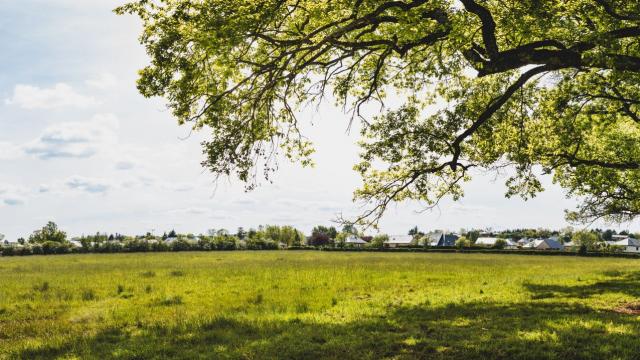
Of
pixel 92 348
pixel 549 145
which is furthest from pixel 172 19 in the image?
pixel 549 145

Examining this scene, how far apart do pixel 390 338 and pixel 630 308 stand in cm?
919

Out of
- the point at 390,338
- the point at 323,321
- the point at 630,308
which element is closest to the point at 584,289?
the point at 630,308

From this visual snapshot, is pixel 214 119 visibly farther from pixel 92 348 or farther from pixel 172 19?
pixel 92 348

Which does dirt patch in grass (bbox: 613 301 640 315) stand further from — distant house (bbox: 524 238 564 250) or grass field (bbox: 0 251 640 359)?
distant house (bbox: 524 238 564 250)

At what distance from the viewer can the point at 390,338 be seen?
11.5 m

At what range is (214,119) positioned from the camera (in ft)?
51.8

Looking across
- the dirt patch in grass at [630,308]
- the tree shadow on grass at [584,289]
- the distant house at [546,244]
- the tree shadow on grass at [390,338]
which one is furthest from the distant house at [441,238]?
the tree shadow on grass at [390,338]

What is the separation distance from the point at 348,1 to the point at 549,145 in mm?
13199

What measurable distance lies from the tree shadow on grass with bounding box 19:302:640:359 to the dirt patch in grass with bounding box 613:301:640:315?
91 centimetres

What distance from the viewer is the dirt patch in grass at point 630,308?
48.6ft

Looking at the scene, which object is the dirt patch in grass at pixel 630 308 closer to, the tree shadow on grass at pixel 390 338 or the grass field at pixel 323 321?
the grass field at pixel 323 321

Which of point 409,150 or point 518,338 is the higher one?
point 409,150

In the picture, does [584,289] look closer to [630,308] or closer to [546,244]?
[630,308]

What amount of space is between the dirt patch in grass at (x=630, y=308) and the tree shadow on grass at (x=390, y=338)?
912 millimetres
